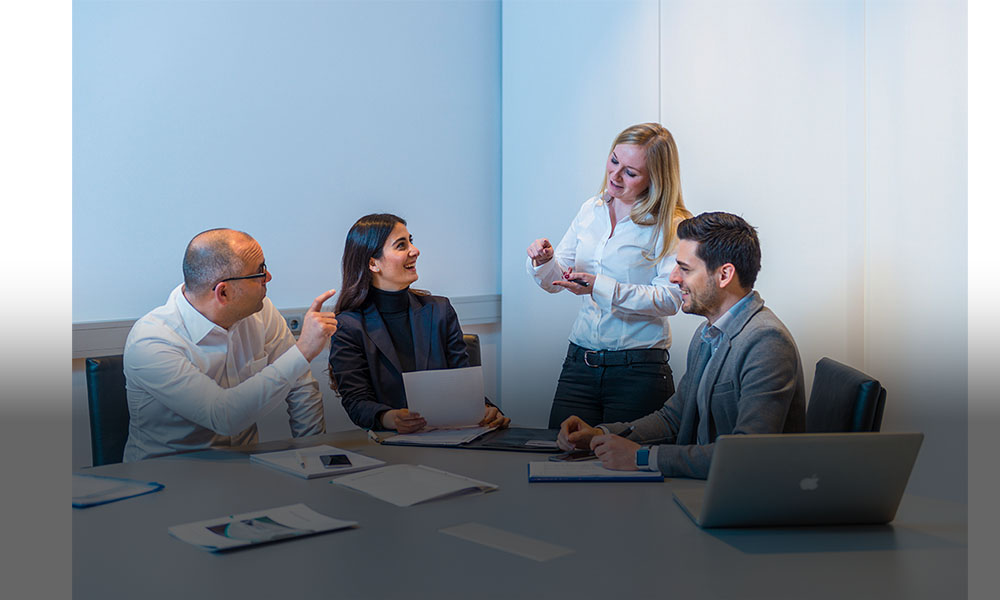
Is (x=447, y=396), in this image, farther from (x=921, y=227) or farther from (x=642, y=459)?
(x=921, y=227)

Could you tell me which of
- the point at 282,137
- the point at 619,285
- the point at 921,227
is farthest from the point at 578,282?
the point at 282,137

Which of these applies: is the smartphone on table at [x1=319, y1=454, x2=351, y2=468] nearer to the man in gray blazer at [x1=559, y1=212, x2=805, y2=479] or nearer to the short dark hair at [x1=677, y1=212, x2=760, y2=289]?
the man in gray blazer at [x1=559, y1=212, x2=805, y2=479]

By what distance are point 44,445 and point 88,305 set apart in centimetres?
250

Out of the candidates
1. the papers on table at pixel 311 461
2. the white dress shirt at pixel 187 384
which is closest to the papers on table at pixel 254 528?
the papers on table at pixel 311 461

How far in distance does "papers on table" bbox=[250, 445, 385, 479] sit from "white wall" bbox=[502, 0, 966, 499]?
1.92 meters

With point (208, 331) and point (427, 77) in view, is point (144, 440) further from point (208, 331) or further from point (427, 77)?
point (427, 77)

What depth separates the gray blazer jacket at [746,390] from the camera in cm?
181

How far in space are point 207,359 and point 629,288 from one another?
1392 millimetres

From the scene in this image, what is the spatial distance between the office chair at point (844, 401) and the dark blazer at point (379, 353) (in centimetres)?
124

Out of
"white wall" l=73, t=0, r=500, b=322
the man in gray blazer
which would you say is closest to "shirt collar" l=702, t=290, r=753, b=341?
the man in gray blazer

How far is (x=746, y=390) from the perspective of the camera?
189 cm

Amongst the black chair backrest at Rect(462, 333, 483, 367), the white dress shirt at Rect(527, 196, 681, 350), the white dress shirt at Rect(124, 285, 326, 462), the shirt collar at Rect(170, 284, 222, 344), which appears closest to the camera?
the white dress shirt at Rect(124, 285, 326, 462)

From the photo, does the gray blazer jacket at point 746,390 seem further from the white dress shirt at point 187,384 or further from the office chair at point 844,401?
the white dress shirt at point 187,384

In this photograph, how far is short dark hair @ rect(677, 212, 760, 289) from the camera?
2084 millimetres
